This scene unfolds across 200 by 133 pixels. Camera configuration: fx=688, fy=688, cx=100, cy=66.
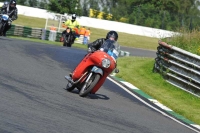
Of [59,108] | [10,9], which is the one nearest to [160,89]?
[59,108]

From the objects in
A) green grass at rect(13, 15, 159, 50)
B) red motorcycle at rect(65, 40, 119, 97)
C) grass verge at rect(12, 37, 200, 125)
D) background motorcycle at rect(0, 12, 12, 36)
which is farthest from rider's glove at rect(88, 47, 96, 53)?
green grass at rect(13, 15, 159, 50)

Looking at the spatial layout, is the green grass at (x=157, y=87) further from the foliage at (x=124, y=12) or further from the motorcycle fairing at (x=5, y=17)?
the foliage at (x=124, y=12)

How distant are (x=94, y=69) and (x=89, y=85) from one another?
36cm

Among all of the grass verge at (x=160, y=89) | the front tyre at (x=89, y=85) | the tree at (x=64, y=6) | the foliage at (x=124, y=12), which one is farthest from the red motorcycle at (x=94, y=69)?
the foliage at (x=124, y=12)

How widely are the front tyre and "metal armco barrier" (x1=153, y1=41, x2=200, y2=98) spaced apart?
438cm

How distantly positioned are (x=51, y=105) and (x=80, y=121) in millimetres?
1190

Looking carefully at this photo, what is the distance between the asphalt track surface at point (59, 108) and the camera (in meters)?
9.02

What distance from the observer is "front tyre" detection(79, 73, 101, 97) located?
13.0 metres

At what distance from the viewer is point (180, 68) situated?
1820 cm

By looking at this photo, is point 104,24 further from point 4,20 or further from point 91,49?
point 91,49

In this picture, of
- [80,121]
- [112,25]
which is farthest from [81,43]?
[80,121]

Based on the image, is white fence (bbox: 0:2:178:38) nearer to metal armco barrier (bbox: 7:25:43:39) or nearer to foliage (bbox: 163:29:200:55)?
metal armco barrier (bbox: 7:25:43:39)

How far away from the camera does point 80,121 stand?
32.4 feet

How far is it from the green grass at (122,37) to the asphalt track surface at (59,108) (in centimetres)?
3349
